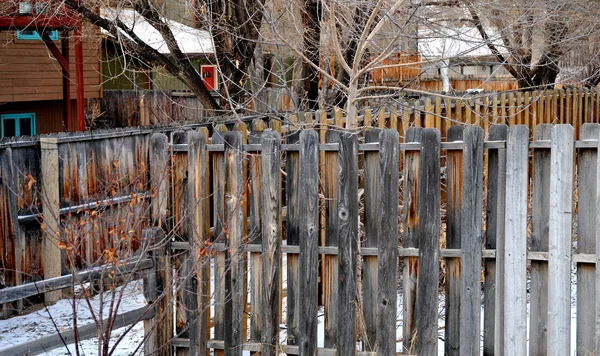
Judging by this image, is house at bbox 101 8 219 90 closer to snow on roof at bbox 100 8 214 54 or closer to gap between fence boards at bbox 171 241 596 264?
snow on roof at bbox 100 8 214 54

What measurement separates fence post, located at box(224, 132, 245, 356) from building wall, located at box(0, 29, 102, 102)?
13.8 meters

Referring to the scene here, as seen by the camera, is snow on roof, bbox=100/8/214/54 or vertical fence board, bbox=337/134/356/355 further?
snow on roof, bbox=100/8/214/54

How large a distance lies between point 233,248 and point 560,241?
2018 mm

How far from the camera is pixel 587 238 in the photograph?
15.7 ft

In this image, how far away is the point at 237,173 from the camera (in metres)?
5.18

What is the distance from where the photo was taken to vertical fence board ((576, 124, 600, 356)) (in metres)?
4.73

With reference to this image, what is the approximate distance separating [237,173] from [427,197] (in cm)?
122

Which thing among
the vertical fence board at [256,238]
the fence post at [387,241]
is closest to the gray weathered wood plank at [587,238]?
the fence post at [387,241]

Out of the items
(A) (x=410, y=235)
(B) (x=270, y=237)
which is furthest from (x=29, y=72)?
(A) (x=410, y=235)

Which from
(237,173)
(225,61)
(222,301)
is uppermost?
(225,61)

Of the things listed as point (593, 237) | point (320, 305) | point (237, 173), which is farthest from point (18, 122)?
point (593, 237)

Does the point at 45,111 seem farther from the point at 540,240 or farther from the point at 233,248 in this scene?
the point at 540,240

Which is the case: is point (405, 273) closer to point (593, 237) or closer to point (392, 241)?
point (392, 241)

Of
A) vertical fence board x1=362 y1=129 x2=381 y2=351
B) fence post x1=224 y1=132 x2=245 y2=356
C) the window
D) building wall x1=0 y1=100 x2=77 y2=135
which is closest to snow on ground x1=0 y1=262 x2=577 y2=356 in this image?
fence post x1=224 y1=132 x2=245 y2=356
